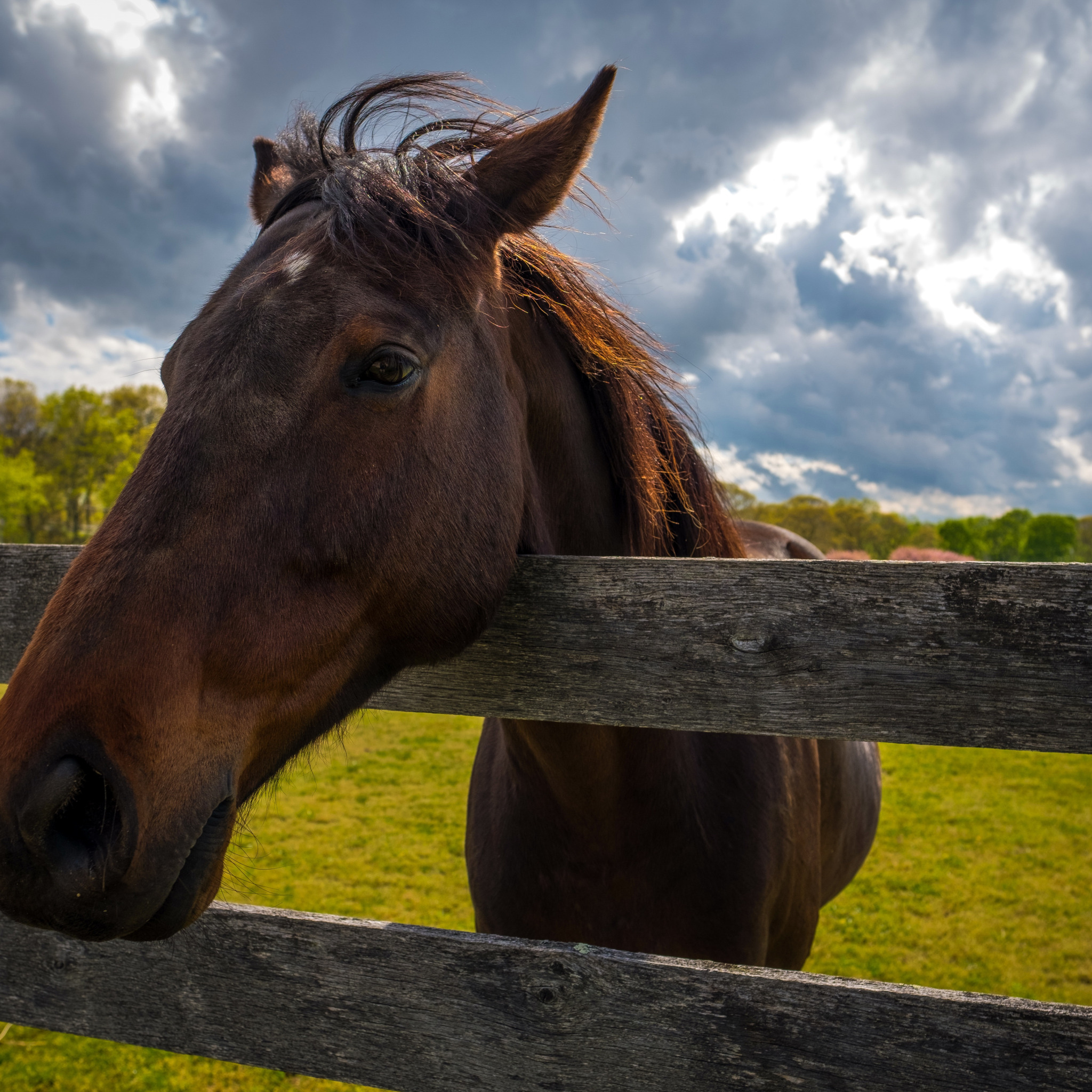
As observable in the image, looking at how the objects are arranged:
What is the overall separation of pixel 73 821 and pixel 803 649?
3.95 feet

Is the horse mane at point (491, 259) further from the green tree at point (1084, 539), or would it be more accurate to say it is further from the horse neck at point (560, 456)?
the green tree at point (1084, 539)

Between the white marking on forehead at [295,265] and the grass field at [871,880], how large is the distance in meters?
2.37

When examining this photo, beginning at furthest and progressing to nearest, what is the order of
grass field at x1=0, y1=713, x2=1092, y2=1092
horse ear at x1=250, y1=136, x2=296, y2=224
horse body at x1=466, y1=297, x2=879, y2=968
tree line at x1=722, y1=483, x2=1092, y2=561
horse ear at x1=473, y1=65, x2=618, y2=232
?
1. tree line at x1=722, y1=483, x2=1092, y2=561
2. grass field at x1=0, y1=713, x2=1092, y2=1092
3. horse ear at x1=250, y1=136, x2=296, y2=224
4. horse body at x1=466, y1=297, x2=879, y2=968
5. horse ear at x1=473, y1=65, x2=618, y2=232

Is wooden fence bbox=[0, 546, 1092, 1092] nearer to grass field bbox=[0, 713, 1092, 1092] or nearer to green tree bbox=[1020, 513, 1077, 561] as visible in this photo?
grass field bbox=[0, 713, 1092, 1092]

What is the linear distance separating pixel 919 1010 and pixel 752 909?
95cm

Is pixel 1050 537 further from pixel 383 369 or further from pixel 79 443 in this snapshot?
pixel 79 443

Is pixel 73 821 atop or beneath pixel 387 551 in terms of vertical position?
beneath

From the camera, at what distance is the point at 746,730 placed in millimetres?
1400

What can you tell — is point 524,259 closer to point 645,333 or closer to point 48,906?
point 645,333

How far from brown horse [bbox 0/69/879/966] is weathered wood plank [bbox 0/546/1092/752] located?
0.56ft

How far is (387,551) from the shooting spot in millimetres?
1400

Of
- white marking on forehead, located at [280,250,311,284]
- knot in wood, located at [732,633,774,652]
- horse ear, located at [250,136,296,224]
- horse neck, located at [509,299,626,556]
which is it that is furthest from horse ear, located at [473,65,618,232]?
knot in wood, located at [732,633,774,652]

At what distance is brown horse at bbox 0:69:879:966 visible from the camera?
3.46ft

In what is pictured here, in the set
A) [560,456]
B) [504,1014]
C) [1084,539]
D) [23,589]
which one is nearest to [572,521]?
[560,456]
